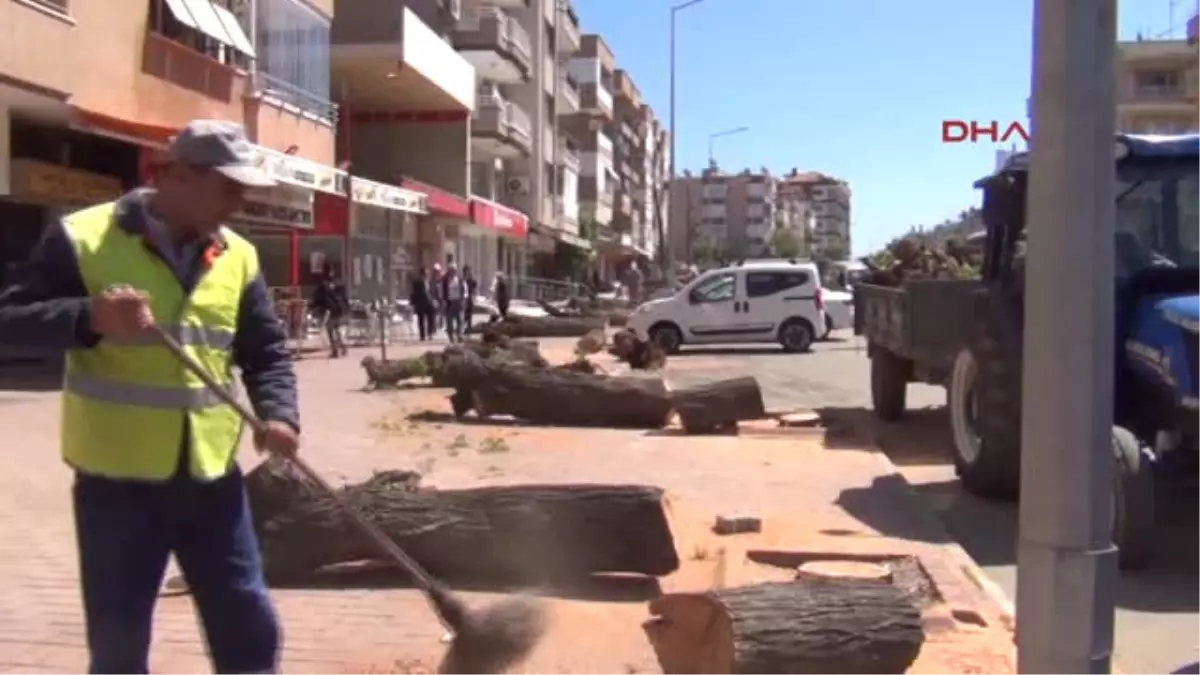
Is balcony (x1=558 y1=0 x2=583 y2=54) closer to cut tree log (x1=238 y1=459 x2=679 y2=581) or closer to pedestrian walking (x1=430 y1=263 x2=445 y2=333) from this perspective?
pedestrian walking (x1=430 y1=263 x2=445 y2=333)

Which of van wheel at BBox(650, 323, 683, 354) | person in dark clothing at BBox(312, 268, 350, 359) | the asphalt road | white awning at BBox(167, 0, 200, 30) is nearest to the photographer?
the asphalt road

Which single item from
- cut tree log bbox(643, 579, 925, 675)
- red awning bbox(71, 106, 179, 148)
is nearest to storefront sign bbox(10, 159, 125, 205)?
red awning bbox(71, 106, 179, 148)

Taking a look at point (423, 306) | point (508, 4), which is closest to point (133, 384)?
point (423, 306)

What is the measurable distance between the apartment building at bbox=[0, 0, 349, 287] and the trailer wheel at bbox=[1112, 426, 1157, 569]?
10157 mm

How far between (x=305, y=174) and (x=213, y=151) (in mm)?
22354

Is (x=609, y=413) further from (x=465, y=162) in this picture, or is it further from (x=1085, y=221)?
(x=465, y=162)

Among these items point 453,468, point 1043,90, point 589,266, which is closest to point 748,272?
point 453,468

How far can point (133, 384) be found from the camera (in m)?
3.47

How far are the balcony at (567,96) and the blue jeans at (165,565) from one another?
65636mm

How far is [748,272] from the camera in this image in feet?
94.1

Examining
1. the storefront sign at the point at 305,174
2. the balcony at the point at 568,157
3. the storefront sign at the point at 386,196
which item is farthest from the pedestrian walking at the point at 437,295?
the balcony at the point at 568,157

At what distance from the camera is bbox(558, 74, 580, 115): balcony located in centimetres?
6888

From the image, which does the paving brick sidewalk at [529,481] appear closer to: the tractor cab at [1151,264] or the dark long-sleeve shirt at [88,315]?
the tractor cab at [1151,264]

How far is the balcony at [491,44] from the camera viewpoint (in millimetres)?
51031
